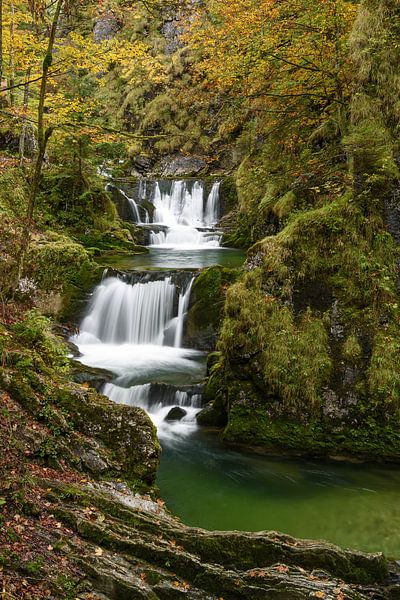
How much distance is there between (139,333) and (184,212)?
1123 cm

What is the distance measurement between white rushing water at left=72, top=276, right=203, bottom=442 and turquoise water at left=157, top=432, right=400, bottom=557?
2.65 meters

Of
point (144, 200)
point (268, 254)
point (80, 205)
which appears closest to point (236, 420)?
point (268, 254)

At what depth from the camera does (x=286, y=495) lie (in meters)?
5.89

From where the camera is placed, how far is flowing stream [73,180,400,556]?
5441 millimetres

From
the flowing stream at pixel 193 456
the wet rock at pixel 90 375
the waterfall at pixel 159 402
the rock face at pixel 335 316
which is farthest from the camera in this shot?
the wet rock at pixel 90 375

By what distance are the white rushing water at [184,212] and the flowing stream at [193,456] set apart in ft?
9.11

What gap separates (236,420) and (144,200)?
16384mm

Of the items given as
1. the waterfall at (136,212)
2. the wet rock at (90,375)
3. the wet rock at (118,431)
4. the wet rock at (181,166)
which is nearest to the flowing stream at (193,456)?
the wet rock at (90,375)

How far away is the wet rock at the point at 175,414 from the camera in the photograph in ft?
26.0

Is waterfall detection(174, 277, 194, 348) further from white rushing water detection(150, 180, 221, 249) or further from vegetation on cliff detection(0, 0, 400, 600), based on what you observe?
white rushing water detection(150, 180, 221, 249)

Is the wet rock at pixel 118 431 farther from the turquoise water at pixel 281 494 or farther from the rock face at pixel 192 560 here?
the turquoise water at pixel 281 494

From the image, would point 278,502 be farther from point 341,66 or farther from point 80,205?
point 80,205

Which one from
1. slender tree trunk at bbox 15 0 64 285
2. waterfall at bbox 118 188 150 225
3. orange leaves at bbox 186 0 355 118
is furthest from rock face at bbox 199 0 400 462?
waterfall at bbox 118 188 150 225

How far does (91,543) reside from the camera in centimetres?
305
